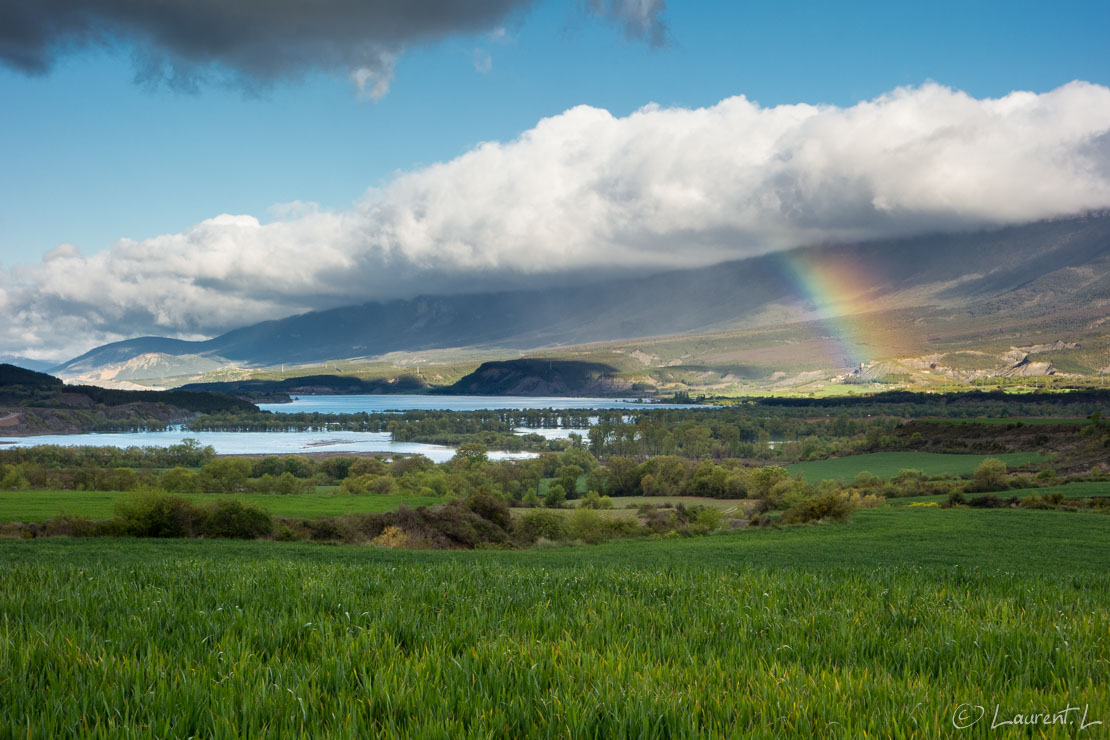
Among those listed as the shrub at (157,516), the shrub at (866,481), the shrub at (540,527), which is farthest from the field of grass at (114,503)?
the shrub at (866,481)

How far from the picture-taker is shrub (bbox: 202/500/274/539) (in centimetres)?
4778

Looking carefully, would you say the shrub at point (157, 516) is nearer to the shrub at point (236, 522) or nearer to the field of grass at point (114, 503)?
the shrub at point (236, 522)

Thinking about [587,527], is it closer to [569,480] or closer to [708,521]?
[708,521]

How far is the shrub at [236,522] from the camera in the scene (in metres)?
47.8

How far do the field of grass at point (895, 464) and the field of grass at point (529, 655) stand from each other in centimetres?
10108

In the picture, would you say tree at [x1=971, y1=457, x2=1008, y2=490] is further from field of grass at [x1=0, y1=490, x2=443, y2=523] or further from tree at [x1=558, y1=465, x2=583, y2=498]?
field of grass at [x1=0, y1=490, x2=443, y2=523]

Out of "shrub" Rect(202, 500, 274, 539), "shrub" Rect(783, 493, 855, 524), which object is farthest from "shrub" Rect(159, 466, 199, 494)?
"shrub" Rect(783, 493, 855, 524)

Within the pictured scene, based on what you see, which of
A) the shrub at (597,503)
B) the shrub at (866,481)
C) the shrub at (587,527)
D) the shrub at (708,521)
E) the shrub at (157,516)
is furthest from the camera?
the shrub at (866,481)

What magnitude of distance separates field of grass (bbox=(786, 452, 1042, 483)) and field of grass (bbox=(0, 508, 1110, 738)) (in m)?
101

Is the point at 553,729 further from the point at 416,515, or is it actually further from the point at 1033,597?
the point at 416,515

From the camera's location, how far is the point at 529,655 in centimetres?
423

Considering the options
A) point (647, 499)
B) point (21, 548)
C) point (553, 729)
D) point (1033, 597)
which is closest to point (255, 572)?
point (553, 729)

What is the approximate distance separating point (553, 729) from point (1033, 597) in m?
6.45

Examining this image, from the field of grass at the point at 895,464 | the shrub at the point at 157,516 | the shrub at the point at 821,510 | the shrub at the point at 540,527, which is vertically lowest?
the field of grass at the point at 895,464
